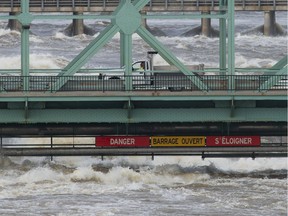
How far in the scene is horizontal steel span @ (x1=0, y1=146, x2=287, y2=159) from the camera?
44344 mm

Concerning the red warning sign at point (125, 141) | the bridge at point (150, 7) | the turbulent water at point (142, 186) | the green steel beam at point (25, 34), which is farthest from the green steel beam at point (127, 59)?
the bridge at point (150, 7)

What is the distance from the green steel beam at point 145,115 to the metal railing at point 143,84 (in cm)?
62

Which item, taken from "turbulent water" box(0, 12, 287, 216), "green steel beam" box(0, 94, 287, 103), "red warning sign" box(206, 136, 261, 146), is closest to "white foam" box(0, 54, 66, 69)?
"turbulent water" box(0, 12, 287, 216)

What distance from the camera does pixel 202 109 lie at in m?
42.9

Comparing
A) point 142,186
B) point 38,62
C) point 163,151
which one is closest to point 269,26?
point 38,62

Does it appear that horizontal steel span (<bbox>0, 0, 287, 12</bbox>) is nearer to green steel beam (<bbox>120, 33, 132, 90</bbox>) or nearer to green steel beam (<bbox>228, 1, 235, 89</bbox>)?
green steel beam (<bbox>228, 1, 235, 89</bbox>)

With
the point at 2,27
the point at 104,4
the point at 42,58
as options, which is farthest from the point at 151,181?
the point at 2,27

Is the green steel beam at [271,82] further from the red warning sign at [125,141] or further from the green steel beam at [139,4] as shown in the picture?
the green steel beam at [139,4]

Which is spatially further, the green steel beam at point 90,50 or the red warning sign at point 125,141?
the red warning sign at point 125,141

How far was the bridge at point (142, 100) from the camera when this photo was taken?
139 feet

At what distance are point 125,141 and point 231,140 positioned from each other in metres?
3.07

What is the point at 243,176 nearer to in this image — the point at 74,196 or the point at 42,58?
the point at 74,196

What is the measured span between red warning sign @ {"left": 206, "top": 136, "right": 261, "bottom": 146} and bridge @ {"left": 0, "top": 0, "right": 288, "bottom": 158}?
0.14 feet

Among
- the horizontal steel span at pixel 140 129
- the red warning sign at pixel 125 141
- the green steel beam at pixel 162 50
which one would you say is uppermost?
the green steel beam at pixel 162 50
